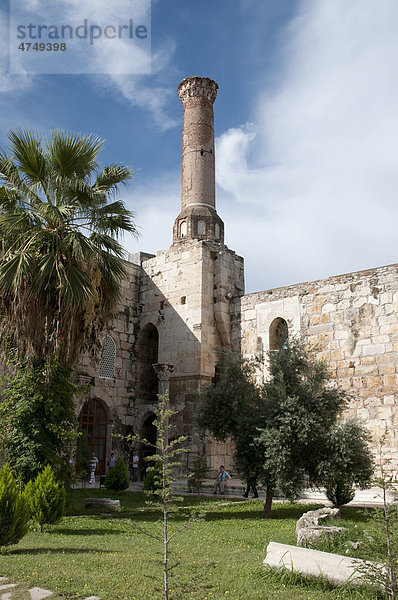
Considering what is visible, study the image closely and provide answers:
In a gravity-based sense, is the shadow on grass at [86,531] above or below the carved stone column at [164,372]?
below

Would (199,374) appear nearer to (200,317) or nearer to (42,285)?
(200,317)

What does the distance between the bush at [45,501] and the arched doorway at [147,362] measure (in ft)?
37.4

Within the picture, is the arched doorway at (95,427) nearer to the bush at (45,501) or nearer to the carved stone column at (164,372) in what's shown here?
the carved stone column at (164,372)

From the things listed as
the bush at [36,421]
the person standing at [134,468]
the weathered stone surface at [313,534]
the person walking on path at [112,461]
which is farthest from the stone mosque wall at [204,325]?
the weathered stone surface at [313,534]

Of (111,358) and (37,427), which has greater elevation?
(111,358)

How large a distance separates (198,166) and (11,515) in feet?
53.5

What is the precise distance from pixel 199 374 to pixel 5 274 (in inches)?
354

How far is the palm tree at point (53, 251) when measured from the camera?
10.8m

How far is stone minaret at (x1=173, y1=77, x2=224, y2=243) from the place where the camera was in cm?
2077

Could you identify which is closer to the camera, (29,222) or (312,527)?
(312,527)

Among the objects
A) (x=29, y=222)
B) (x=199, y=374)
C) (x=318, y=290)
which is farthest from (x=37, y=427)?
(x=318, y=290)

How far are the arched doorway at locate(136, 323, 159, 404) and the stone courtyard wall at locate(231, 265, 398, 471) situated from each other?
5.27 meters

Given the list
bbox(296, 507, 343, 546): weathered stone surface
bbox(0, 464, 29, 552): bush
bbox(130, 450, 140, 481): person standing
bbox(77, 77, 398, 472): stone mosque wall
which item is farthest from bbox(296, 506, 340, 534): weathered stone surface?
bbox(130, 450, 140, 481): person standing

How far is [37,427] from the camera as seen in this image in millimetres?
10688
